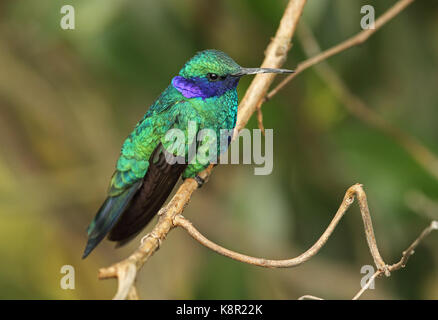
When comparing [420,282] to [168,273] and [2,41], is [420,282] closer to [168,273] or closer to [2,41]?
[168,273]

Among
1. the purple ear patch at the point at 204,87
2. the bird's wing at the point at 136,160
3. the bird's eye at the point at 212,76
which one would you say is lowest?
the bird's wing at the point at 136,160

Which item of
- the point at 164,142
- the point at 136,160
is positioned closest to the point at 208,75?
the point at 164,142

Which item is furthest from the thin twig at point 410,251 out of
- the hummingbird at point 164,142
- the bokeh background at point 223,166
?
the bokeh background at point 223,166

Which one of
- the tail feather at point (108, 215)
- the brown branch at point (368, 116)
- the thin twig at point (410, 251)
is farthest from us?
the brown branch at point (368, 116)

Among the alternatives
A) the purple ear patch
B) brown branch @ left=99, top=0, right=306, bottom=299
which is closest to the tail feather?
brown branch @ left=99, top=0, right=306, bottom=299

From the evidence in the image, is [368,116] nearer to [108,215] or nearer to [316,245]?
[108,215]

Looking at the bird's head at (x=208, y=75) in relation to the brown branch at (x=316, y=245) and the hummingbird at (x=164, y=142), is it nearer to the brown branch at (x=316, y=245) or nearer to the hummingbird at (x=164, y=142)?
the hummingbird at (x=164, y=142)
